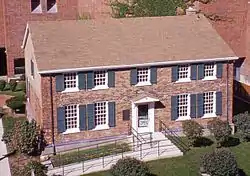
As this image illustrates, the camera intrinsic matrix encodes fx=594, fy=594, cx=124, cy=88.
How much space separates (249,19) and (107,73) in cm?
2493

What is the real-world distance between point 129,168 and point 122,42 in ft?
35.2

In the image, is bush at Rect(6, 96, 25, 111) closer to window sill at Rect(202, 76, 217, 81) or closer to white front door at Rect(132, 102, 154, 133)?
white front door at Rect(132, 102, 154, 133)

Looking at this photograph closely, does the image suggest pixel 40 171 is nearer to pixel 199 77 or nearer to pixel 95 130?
pixel 95 130

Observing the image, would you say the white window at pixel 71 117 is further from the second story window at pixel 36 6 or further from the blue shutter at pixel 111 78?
the second story window at pixel 36 6

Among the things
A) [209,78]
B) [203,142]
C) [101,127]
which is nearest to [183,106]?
[209,78]

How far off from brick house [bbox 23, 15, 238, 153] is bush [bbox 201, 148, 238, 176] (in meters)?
6.56

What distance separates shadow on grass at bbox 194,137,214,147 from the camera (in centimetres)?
3805

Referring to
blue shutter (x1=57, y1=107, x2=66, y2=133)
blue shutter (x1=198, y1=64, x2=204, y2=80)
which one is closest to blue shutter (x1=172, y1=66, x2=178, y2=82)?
blue shutter (x1=198, y1=64, x2=204, y2=80)

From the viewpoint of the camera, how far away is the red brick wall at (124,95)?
36250 mm

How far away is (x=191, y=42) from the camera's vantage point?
131ft

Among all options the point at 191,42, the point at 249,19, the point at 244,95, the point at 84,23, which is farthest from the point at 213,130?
the point at 249,19

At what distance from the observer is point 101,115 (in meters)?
37.5

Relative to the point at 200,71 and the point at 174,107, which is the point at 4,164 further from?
the point at 200,71

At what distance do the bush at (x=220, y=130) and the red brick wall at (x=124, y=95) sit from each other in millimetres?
2118
